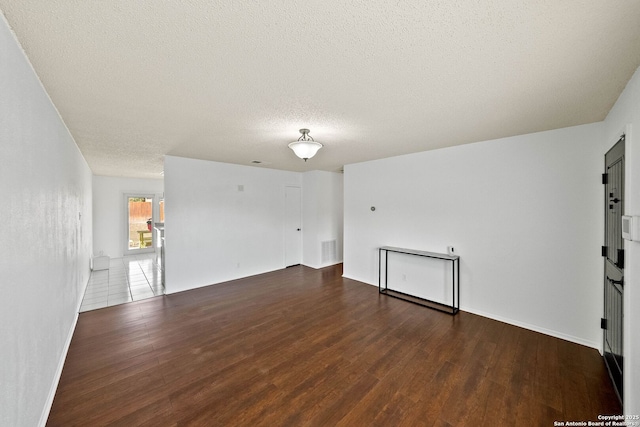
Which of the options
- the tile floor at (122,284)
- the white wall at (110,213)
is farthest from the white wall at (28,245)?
the white wall at (110,213)

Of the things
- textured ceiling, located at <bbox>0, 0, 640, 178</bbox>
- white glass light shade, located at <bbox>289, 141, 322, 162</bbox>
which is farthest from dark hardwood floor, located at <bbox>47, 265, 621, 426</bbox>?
textured ceiling, located at <bbox>0, 0, 640, 178</bbox>

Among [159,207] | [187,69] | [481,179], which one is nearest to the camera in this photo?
[187,69]

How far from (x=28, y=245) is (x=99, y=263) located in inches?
232

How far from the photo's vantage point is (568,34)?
1.37 meters

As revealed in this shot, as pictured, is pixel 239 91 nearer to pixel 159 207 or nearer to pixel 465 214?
pixel 465 214

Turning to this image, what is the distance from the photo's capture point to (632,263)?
1753mm

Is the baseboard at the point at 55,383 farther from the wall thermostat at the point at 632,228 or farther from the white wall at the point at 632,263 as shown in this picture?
the wall thermostat at the point at 632,228

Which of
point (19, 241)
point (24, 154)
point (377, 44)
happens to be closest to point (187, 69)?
point (24, 154)

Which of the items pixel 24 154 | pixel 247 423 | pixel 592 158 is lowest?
pixel 247 423

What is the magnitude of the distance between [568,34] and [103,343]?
4756mm

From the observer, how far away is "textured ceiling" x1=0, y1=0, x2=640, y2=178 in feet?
4.01

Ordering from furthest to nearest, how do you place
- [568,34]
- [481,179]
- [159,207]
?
1. [159,207]
2. [481,179]
3. [568,34]

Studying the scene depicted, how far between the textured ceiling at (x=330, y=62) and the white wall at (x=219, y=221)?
190cm

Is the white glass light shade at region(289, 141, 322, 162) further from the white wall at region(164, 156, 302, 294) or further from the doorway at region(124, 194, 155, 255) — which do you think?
the doorway at region(124, 194, 155, 255)
